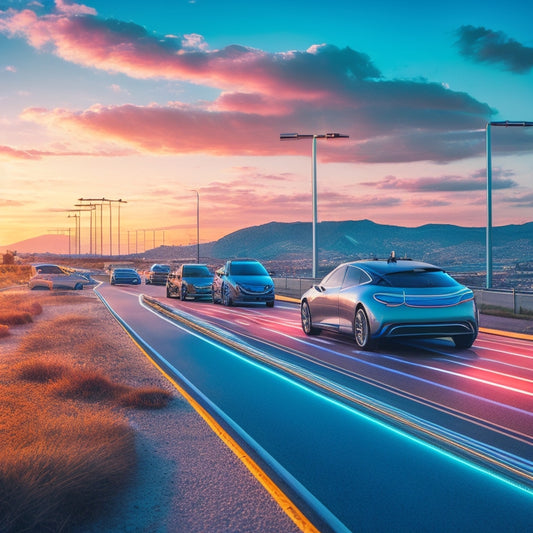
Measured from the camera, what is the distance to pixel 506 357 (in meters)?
12.7

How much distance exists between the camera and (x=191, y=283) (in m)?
32.6

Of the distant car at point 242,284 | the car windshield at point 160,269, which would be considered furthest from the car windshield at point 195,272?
the car windshield at point 160,269

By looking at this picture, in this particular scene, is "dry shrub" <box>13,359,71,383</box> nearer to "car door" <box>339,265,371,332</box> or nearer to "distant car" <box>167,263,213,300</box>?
"car door" <box>339,265,371,332</box>

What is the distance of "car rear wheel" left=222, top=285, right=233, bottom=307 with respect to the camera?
92.4 feet

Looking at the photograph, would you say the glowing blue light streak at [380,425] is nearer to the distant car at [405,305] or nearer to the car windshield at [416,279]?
the distant car at [405,305]

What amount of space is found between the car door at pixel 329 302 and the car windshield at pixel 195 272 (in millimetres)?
18307

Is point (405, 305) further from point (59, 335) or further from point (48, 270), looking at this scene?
point (48, 270)

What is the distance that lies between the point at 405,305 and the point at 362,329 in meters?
1.07

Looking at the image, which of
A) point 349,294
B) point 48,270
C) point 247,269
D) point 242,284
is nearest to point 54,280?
point 48,270

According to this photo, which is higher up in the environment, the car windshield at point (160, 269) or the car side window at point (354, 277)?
the car side window at point (354, 277)

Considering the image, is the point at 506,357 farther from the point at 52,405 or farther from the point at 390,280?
the point at 52,405

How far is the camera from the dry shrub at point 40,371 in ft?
32.9

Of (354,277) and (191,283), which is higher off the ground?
(354,277)

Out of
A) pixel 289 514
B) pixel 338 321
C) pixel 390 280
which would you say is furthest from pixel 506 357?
pixel 289 514
